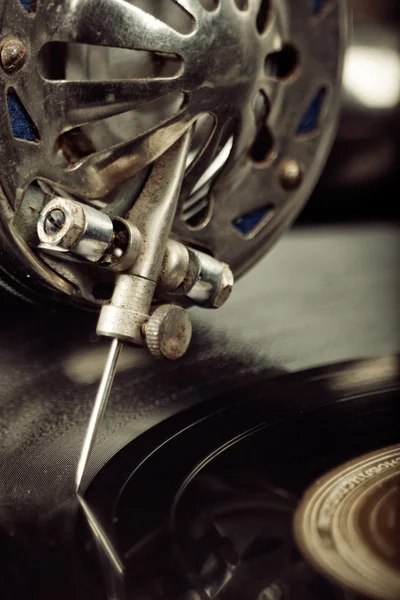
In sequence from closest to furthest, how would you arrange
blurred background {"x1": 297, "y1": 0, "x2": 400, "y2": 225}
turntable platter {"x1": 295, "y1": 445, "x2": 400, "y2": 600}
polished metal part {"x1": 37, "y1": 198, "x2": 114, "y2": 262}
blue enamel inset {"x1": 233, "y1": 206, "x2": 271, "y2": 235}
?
turntable platter {"x1": 295, "y1": 445, "x2": 400, "y2": 600} < polished metal part {"x1": 37, "y1": 198, "x2": 114, "y2": 262} < blue enamel inset {"x1": 233, "y1": 206, "x2": 271, "y2": 235} < blurred background {"x1": 297, "y1": 0, "x2": 400, "y2": 225}

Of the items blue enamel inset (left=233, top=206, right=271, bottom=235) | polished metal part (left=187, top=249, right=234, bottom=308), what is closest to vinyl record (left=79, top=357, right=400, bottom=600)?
polished metal part (left=187, top=249, right=234, bottom=308)

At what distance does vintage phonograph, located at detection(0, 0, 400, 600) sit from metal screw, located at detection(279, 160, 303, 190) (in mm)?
53

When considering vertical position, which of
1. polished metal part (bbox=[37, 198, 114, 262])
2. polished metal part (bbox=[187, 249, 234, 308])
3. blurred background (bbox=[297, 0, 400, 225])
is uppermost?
blurred background (bbox=[297, 0, 400, 225])

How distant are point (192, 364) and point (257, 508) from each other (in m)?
0.32

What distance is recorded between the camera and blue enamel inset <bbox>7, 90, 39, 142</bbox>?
0.72 meters

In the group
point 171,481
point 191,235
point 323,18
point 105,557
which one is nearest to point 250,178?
point 191,235

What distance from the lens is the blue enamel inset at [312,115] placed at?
103 cm

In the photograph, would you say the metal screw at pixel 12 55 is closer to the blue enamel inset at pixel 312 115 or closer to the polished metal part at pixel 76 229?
the polished metal part at pixel 76 229

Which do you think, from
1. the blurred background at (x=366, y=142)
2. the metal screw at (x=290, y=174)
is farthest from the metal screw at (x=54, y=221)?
the blurred background at (x=366, y=142)

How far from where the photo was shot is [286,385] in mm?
852

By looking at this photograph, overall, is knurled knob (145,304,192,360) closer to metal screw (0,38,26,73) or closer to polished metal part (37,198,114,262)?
polished metal part (37,198,114,262)

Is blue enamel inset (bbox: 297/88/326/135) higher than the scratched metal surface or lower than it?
higher

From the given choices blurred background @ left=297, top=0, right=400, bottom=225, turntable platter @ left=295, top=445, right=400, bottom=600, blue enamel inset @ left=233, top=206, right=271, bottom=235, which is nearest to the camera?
turntable platter @ left=295, top=445, right=400, bottom=600

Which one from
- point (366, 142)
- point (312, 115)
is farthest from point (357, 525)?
point (366, 142)
